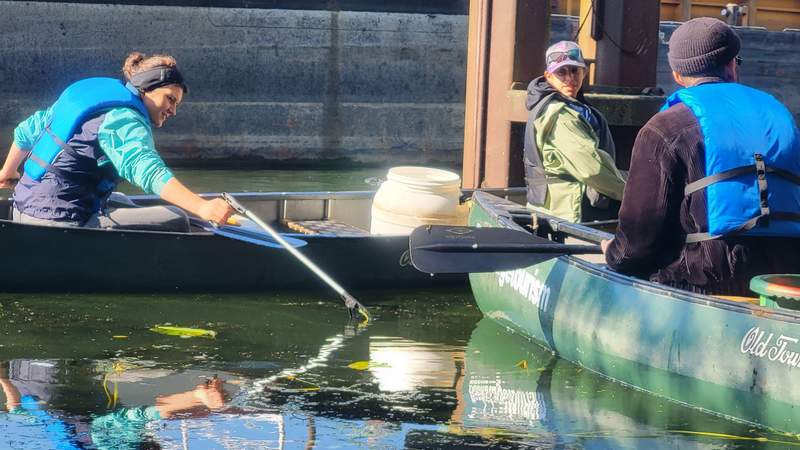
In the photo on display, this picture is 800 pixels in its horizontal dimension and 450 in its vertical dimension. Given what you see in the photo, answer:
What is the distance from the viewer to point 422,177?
877cm

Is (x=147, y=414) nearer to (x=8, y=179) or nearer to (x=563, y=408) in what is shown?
(x=563, y=408)

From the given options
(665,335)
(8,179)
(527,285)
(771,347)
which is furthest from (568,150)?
(8,179)

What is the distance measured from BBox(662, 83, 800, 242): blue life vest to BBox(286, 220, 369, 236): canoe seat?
3.86 m

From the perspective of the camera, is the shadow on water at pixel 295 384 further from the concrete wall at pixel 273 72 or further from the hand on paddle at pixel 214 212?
the concrete wall at pixel 273 72

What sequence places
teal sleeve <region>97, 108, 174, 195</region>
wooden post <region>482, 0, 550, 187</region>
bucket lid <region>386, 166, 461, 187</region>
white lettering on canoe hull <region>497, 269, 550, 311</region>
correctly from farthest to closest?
wooden post <region>482, 0, 550, 187</region>, bucket lid <region>386, 166, 461, 187</region>, teal sleeve <region>97, 108, 174, 195</region>, white lettering on canoe hull <region>497, 269, 550, 311</region>

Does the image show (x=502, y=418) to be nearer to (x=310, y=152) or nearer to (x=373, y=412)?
(x=373, y=412)

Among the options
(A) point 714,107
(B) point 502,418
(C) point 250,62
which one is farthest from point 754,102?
(C) point 250,62

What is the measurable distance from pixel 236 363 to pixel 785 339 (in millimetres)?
2607

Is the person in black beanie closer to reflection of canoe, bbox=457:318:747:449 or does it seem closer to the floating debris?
reflection of canoe, bbox=457:318:747:449

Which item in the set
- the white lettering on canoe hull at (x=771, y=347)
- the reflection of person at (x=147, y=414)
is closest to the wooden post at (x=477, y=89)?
the reflection of person at (x=147, y=414)

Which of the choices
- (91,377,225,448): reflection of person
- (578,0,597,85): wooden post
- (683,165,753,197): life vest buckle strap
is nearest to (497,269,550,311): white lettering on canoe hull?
(683,165,753,197): life vest buckle strap

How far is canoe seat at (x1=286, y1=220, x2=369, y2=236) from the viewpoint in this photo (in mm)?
9141

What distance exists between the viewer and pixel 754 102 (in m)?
5.60

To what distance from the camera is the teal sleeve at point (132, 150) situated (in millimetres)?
7004
